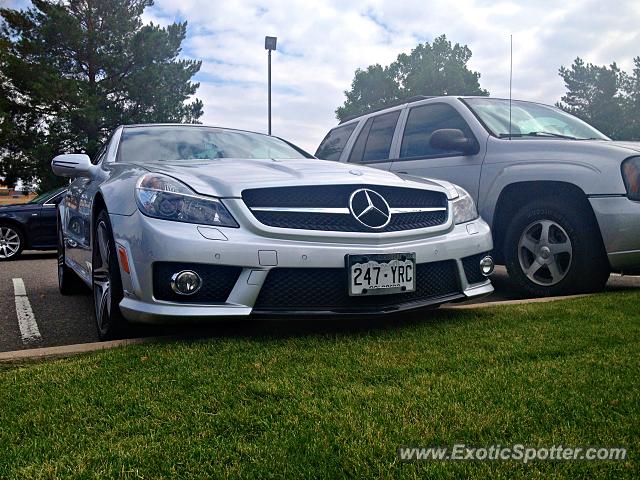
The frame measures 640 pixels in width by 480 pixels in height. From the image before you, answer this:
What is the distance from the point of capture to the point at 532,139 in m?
5.12

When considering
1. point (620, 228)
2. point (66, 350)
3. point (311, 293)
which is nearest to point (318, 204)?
point (311, 293)

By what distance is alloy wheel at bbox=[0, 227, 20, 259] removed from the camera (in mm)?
10945

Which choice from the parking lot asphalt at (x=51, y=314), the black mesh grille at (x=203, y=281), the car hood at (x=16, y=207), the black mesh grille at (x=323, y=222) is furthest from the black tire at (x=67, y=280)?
the car hood at (x=16, y=207)

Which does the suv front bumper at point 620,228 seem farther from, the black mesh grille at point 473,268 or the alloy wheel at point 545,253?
the black mesh grille at point 473,268

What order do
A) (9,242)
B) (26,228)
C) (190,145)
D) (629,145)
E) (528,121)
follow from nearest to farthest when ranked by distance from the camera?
(190,145), (629,145), (528,121), (9,242), (26,228)

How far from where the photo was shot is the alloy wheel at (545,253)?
15.5 ft

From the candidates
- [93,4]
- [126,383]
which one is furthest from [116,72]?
[126,383]

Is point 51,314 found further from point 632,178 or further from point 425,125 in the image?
point 632,178

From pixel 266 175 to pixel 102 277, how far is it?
3.94ft

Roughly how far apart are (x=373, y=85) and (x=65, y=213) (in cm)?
5350

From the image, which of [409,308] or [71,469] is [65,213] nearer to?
[409,308]

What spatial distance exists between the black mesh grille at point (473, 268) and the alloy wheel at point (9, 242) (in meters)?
9.47

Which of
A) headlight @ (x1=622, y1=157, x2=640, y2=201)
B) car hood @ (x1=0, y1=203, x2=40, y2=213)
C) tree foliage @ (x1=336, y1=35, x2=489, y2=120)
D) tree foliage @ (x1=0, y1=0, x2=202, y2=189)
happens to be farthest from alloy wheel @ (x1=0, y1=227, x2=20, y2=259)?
tree foliage @ (x1=336, y1=35, x2=489, y2=120)

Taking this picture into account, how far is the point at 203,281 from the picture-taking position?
3143 mm
